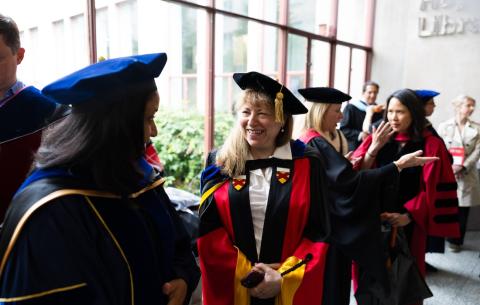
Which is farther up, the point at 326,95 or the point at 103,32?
the point at 103,32

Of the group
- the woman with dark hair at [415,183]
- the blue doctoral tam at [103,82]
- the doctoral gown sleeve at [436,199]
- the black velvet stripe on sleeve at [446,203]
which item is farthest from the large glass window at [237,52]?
the blue doctoral tam at [103,82]

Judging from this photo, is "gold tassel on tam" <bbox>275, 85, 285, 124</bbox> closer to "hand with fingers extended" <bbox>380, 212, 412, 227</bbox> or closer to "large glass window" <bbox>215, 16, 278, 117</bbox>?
"hand with fingers extended" <bbox>380, 212, 412, 227</bbox>

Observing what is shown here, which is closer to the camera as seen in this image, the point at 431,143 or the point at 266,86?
the point at 266,86

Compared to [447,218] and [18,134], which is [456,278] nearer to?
[447,218]

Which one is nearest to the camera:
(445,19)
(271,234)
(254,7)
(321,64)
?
(271,234)

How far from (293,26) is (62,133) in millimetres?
5052

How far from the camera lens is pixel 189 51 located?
4.27m

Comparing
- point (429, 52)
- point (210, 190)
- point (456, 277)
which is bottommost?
point (456, 277)

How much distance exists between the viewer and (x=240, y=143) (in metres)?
1.83

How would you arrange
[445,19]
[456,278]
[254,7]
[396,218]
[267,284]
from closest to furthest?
[267,284], [396,218], [456,278], [254,7], [445,19]

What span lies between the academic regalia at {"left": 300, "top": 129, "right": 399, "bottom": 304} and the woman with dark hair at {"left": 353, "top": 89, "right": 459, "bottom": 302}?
205 millimetres

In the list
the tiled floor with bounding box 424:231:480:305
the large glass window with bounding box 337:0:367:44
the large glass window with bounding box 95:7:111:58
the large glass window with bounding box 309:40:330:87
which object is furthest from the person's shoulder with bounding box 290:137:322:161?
the large glass window with bounding box 337:0:367:44

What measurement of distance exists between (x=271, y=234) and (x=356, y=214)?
977mm

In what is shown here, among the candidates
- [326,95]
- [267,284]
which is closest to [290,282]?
[267,284]
